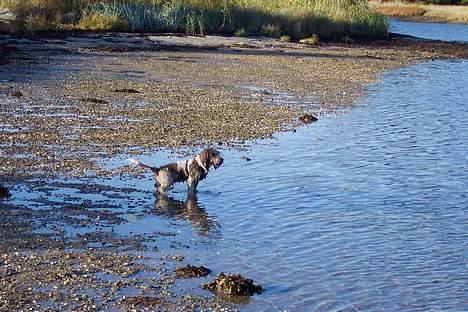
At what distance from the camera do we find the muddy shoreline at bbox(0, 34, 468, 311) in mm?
7152

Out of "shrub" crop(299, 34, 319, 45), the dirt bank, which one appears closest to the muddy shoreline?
the dirt bank

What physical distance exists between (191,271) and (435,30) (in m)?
55.0

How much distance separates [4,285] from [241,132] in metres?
8.65

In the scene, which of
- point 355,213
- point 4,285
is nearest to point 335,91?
point 355,213

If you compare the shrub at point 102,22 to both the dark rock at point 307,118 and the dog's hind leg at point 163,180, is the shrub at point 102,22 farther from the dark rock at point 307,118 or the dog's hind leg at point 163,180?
the dog's hind leg at point 163,180

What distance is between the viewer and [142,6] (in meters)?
35.2

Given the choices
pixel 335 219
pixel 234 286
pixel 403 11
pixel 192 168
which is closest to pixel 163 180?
pixel 192 168

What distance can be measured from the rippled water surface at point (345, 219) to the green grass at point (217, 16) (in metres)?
18.0

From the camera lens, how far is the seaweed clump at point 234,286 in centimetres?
702

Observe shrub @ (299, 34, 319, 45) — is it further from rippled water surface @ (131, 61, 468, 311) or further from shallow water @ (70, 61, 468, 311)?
shallow water @ (70, 61, 468, 311)

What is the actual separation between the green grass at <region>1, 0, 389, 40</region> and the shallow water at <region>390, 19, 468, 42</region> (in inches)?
301

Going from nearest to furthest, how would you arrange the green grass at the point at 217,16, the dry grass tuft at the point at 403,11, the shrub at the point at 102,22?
the shrub at the point at 102,22 → the green grass at the point at 217,16 → the dry grass tuft at the point at 403,11

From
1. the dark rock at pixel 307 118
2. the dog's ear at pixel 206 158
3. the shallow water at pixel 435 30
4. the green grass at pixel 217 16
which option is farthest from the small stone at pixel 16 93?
the shallow water at pixel 435 30

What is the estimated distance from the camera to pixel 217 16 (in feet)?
122
